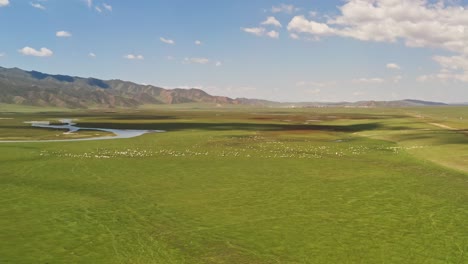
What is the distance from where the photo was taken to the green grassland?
22.3 meters

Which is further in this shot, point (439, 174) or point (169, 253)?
point (439, 174)

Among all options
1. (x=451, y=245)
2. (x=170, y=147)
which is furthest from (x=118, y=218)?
(x=170, y=147)

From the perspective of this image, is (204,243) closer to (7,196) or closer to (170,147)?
(7,196)

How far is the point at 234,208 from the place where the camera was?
1230 inches

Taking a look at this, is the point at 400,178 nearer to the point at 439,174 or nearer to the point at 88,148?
the point at 439,174

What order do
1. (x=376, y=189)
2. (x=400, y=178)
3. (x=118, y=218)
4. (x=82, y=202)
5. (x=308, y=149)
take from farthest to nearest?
1. (x=308, y=149)
2. (x=400, y=178)
3. (x=376, y=189)
4. (x=82, y=202)
5. (x=118, y=218)

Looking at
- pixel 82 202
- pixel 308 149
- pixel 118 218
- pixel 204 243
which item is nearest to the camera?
pixel 204 243

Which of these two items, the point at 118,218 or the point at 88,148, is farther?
the point at 88,148

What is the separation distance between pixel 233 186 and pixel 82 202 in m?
13.1

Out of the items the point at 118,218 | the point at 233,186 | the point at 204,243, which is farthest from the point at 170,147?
the point at 204,243

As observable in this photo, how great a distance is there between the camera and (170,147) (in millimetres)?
71250

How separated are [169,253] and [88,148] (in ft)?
169

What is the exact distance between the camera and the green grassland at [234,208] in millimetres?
22297

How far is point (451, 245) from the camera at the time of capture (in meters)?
23.2
